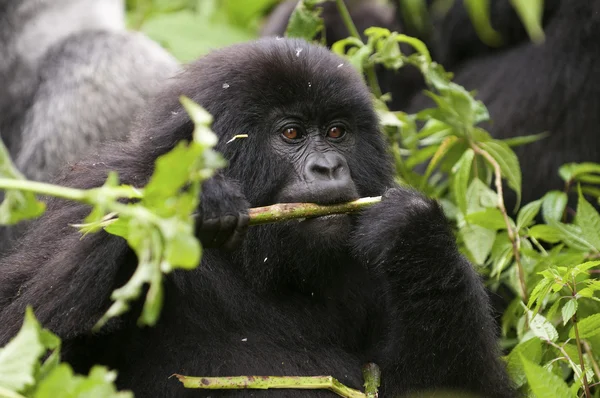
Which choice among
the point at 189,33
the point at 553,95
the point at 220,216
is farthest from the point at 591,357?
the point at 189,33

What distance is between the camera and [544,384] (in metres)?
1.96

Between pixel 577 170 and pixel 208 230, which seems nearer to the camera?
pixel 208 230

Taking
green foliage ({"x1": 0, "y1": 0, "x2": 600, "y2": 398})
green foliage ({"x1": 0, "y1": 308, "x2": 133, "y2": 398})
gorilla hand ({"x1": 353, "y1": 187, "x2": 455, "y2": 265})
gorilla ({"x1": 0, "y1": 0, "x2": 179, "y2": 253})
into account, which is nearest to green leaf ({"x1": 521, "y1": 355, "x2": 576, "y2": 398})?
green foliage ({"x1": 0, "y1": 0, "x2": 600, "y2": 398})

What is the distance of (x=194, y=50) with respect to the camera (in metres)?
5.51

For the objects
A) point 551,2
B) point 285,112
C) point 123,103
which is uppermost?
point 285,112

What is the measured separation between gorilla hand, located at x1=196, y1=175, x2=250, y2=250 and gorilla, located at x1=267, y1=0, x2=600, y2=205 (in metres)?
2.24

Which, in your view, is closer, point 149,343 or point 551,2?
point 149,343

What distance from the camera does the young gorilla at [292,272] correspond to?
2156mm

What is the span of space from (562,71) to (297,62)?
214 cm

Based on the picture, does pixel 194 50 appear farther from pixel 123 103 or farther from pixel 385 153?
pixel 385 153

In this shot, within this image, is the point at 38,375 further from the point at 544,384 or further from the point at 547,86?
the point at 547,86

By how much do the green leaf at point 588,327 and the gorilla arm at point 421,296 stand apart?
9.3 inches

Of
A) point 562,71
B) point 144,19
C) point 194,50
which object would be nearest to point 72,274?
point 562,71

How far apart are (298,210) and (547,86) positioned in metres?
2.34
